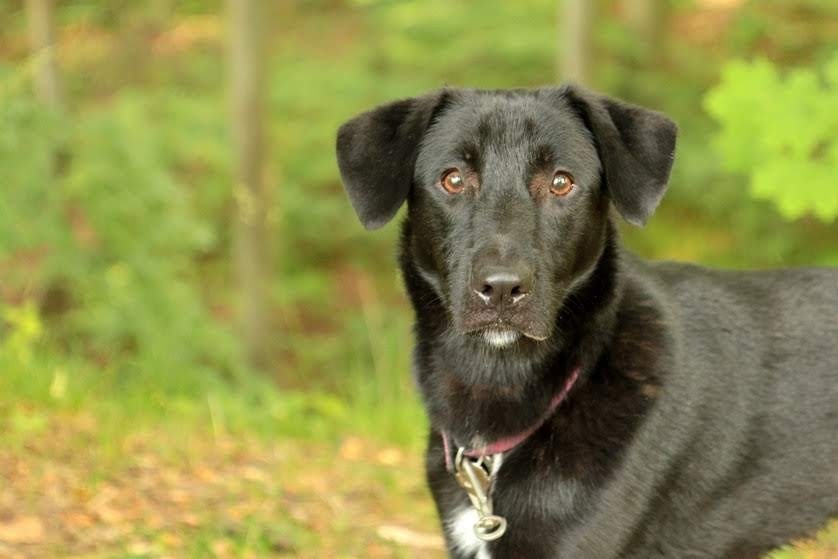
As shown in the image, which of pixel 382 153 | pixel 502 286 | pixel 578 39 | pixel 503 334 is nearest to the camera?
pixel 502 286

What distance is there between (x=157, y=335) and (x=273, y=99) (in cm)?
390

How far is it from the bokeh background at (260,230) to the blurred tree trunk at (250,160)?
0.02m

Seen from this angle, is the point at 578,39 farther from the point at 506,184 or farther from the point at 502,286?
the point at 502,286

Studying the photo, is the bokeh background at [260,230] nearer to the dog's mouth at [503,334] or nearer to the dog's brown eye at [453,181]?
the dog's mouth at [503,334]

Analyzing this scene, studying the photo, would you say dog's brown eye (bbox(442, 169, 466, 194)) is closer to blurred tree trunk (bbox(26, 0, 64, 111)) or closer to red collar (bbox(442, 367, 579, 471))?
red collar (bbox(442, 367, 579, 471))

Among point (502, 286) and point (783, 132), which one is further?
point (783, 132)

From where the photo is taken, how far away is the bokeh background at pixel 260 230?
4.97 metres

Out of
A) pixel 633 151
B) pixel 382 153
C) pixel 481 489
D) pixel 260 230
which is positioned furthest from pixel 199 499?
pixel 260 230

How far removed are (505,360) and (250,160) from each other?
5468mm

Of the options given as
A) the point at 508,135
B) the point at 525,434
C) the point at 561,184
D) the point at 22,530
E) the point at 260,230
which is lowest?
the point at 260,230

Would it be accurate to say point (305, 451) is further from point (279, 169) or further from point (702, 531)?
point (279, 169)

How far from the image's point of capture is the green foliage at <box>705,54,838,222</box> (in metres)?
5.66

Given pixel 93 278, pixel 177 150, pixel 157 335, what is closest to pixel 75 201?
pixel 93 278

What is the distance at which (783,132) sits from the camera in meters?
5.74
